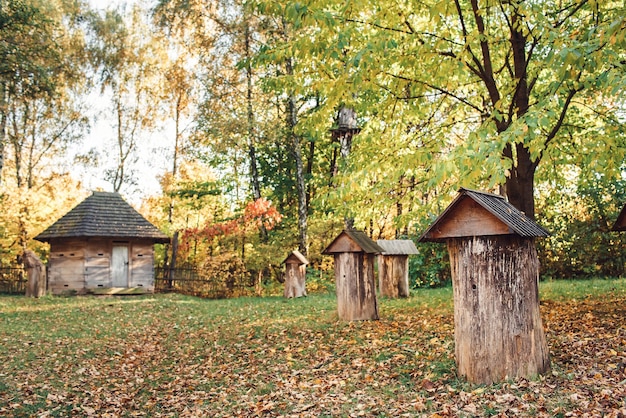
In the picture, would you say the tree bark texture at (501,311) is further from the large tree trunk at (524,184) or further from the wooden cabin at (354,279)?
the wooden cabin at (354,279)

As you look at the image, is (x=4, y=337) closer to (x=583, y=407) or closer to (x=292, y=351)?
(x=292, y=351)

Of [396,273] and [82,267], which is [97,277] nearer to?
[82,267]

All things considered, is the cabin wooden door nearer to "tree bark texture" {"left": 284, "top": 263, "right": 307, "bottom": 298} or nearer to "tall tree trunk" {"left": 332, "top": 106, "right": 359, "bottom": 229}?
"tree bark texture" {"left": 284, "top": 263, "right": 307, "bottom": 298}

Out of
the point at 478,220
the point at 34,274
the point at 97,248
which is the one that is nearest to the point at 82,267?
the point at 97,248

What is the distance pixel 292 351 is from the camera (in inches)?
311

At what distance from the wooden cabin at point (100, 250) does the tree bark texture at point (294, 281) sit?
733 cm

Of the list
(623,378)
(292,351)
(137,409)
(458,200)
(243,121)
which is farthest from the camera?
(243,121)

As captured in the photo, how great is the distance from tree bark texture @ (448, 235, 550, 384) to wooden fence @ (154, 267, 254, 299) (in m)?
15.6

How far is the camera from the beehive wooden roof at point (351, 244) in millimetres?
10000

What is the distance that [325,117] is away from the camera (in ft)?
31.7

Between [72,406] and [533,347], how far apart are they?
17.5ft

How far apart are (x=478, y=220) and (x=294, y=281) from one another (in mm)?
12883

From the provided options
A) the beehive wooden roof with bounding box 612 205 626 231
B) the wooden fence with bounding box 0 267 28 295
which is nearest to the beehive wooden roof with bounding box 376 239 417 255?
the beehive wooden roof with bounding box 612 205 626 231

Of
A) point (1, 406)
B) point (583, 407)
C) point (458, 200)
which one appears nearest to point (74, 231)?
point (1, 406)
